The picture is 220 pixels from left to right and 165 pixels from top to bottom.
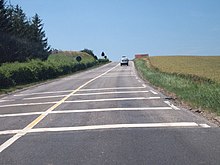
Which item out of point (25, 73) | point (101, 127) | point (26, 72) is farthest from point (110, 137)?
point (26, 72)

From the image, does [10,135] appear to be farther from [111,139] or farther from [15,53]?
[15,53]

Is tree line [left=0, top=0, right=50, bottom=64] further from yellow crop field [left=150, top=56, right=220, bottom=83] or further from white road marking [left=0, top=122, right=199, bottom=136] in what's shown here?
white road marking [left=0, top=122, right=199, bottom=136]

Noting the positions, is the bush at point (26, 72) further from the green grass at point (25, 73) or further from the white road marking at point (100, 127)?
the white road marking at point (100, 127)

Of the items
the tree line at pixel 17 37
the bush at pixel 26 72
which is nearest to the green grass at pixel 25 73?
the bush at pixel 26 72

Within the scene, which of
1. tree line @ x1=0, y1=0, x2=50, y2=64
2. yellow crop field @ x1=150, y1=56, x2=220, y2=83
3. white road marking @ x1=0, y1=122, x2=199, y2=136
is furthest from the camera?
tree line @ x1=0, y1=0, x2=50, y2=64

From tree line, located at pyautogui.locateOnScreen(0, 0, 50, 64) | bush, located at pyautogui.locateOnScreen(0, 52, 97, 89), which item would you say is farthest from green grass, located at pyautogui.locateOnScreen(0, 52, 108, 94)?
tree line, located at pyautogui.locateOnScreen(0, 0, 50, 64)

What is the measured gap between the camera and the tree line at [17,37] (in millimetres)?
59625

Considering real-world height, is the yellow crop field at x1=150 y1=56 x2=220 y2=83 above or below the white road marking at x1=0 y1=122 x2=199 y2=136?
below

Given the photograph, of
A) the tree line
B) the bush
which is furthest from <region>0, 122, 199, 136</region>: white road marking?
the tree line

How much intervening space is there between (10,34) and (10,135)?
55110 mm

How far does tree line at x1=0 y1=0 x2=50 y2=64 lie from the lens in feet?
196

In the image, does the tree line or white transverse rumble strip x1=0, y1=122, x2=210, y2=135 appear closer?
white transverse rumble strip x1=0, y1=122, x2=210, y2=135

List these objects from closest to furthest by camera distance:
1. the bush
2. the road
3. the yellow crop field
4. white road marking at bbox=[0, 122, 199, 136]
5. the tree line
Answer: the road < white road marking at bbox=[0, 122, 199, 136] < the bush < the yellow crop field < the tree line

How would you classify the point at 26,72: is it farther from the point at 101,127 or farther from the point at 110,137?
the point at 110,137
